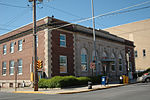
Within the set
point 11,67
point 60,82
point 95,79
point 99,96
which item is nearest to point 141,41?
point 95,79

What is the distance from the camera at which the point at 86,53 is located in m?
29.7

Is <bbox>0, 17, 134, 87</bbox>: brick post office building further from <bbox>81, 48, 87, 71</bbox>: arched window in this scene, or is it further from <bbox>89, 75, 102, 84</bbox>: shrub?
<bbox>89, 75, 102, 84</bbox>: shrub

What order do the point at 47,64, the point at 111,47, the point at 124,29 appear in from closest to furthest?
1. the point at 47,64
2. the point at 111,47
3. the point at 124,29

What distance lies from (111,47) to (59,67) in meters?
15.7

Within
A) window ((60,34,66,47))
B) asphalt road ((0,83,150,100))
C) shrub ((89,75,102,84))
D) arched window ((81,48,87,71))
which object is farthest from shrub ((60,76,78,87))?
arched window ((81,48,87,71))

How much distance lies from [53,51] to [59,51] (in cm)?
113

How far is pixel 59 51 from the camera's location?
24531mm

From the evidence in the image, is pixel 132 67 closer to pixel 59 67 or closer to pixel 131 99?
pixel 59 67

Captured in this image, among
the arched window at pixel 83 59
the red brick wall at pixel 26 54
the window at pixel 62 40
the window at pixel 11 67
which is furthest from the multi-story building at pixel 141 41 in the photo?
the window at pixel 11 67

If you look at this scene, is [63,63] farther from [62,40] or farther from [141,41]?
[141,41]

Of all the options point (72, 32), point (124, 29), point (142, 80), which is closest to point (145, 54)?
point (124, 29)

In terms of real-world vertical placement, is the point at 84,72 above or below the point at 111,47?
below

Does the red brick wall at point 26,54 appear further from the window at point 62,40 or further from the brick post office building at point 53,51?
the window at point 62,40

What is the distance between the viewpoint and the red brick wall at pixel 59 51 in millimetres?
23656
